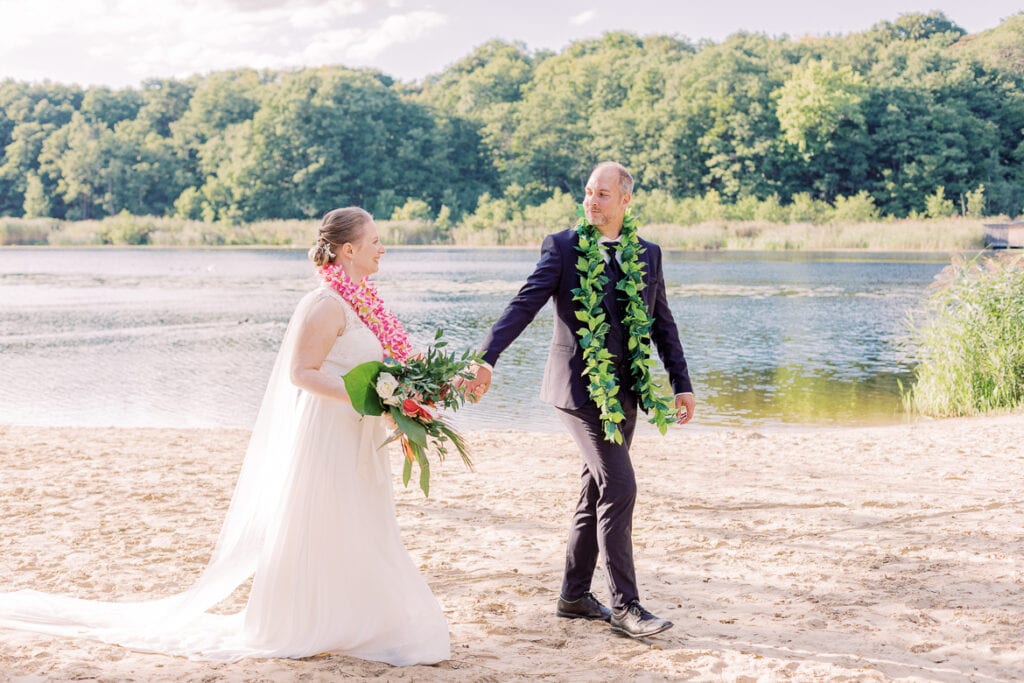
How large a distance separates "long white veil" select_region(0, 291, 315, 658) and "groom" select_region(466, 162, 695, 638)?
0.83 metres

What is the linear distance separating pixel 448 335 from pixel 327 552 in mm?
18932

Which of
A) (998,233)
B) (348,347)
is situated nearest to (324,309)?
(348,347)

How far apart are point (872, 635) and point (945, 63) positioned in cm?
8159

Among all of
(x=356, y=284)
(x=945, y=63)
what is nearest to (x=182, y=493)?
(x=356, y=284)

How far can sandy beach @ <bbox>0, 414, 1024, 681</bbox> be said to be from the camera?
4465 millimetres

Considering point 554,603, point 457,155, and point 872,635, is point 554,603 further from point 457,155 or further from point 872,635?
point 457,155

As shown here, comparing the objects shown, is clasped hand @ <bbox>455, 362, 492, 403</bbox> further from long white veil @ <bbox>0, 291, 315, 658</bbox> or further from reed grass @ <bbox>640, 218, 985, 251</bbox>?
reed grass @ <bbox>640, 218, 985, 251</bbox>

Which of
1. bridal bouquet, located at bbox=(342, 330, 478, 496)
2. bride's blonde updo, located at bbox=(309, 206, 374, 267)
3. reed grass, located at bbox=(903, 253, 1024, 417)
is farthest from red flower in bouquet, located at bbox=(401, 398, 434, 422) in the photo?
reed grass, located at bbox=(903, 253, 1024, 417)

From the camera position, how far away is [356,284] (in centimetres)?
446

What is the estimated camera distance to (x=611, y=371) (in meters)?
4.71

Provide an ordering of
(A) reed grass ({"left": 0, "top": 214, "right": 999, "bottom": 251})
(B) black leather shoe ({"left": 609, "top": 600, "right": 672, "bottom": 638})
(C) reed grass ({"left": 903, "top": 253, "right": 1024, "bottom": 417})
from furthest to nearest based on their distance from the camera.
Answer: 1. (A) reed grass ({"left": 0, "top": 214, "right": 999, "bottom": 251})
2. (C) reed grass ({"left": 903, "top": 253, "right": 1024, "bottom": 417})
3. (B) black leather shoe ({"left": 609, "top": 600, "right": 672, "bottom": 638})

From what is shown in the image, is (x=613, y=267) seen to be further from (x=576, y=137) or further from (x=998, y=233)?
(x=576, y=137)

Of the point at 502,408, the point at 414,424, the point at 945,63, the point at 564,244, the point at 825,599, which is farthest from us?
the point at 945,63

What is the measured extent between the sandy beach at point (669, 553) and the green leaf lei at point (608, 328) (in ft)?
3.51
